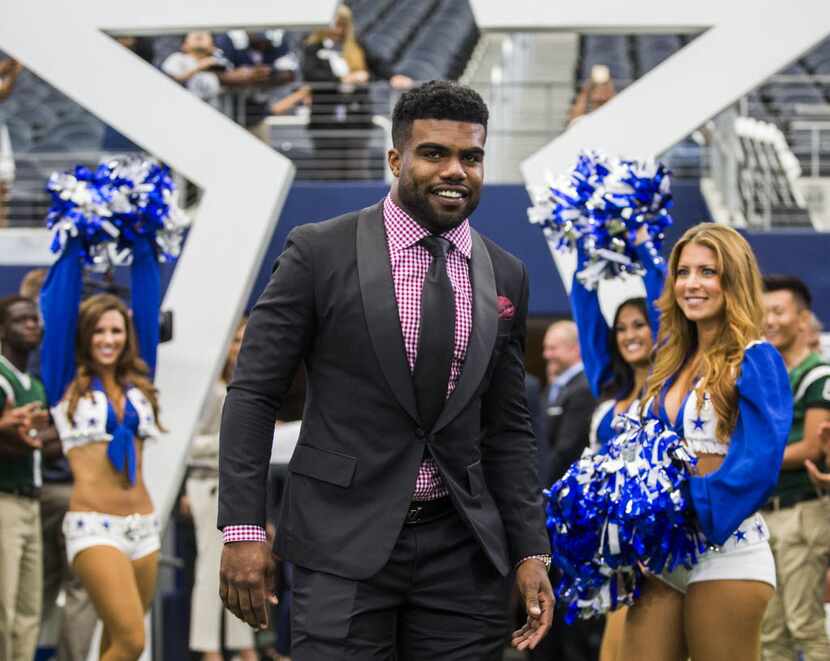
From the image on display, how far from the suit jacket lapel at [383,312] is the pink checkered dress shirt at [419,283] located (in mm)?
20

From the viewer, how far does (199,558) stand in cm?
823

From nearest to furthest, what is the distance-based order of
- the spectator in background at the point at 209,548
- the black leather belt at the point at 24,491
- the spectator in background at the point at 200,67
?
the black leather belt at the point at 24,491 → the spectator in background at the point at 209,548 → the spectator in background at the point at 200,67

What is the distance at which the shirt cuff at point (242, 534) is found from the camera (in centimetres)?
355

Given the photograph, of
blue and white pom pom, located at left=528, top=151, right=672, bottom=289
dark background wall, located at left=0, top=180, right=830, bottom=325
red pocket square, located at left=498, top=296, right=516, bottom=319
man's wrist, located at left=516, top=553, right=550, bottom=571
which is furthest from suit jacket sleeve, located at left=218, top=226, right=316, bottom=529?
dark background wall, located at left=0, top=180, right=830, bottom=325

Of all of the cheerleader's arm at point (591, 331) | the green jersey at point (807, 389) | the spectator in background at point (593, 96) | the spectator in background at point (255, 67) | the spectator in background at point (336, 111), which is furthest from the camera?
the spectator in background at point (593, 96)

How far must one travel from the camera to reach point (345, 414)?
146 inches

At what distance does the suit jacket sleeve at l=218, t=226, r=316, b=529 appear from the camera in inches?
142

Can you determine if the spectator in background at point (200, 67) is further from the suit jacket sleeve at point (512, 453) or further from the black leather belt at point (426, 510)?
the black leather belt at point (426, 510)

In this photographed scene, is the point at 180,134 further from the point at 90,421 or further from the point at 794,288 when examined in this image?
the point at 794,288

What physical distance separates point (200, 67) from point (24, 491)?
3.82 meters

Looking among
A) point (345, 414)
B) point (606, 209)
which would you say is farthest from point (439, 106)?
point (606, 209)

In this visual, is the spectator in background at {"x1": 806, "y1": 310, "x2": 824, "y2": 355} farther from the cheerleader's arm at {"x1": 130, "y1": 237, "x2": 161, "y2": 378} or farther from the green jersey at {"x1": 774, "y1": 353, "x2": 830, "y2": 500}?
the cheerleader's arm at {"x1": 130, "y1": 237, "x2": 161, "y2": 378}

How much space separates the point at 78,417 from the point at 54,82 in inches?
92.6

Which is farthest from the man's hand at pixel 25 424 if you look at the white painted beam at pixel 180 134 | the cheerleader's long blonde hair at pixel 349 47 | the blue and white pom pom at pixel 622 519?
the cheerleader's long blonde hair at pixel 349 47
